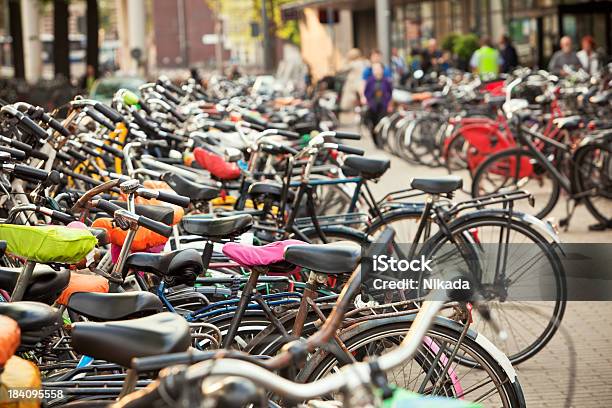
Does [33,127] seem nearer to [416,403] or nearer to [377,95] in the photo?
[416,403]

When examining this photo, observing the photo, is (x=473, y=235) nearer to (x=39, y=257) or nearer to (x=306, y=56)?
(x=39, y=257)

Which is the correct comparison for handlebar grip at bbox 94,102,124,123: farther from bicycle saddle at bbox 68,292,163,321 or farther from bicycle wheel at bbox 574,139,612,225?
bicycle wheel at bbox 574,139,612,225

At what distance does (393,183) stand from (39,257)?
421 inches

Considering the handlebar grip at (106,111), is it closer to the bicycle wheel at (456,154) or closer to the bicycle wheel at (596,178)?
the bicycle wheel at (596,178)

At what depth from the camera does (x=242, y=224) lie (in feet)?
15.4

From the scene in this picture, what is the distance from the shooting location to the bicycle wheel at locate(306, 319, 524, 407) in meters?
4.11

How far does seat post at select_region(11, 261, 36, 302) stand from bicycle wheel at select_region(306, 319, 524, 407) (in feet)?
3.16

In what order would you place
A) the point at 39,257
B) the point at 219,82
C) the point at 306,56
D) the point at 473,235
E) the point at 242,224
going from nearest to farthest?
the point at 39,257 < the point at 242,224 < the point at 473,235 < the point at 219,82 < the point at 306,56

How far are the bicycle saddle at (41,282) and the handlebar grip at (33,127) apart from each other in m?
2.39

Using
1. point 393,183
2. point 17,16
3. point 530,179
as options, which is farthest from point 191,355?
point 17,16

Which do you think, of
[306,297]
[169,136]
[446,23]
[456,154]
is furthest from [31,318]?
[446,23]

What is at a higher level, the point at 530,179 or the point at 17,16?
the point at 17,16

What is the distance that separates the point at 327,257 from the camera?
394cm

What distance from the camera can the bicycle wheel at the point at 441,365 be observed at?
4109 millimetres
